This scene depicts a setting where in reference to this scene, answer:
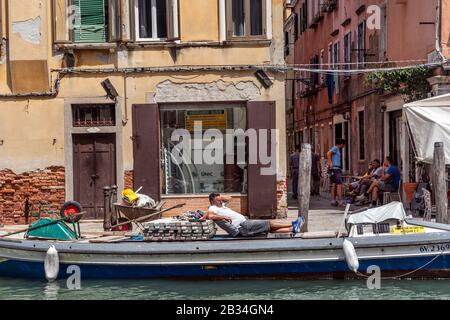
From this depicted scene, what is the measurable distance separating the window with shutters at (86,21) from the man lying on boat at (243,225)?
5.94 m

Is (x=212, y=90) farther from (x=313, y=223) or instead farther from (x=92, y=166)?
(x=313, y=223)

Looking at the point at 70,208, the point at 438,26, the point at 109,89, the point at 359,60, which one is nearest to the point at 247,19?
the point at 109,89

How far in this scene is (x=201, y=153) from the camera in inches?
766

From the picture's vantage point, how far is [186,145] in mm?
19516

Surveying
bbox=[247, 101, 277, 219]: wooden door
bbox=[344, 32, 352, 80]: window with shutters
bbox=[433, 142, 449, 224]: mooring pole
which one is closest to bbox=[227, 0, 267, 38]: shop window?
bbox=[247, 101, 277, 219]: wooden door

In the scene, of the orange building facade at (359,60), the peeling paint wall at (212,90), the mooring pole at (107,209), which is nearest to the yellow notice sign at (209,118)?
the peeling paint wall at (212,90)

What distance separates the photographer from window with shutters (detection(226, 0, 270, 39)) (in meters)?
19.0

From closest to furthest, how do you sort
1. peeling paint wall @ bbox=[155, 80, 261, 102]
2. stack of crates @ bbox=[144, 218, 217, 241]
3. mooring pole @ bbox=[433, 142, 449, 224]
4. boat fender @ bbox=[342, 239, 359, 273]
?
boat fender @ bbox=[342, 239, 359, 273] < stack of crates @ bbox=[144, 218, 217, 241] < mooring pole @ bbox=[433, 142, 449, 224] < peeling paint wall @ bbox=[155, 80, 261, 102]

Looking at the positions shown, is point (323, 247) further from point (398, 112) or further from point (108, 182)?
point (398, 112)

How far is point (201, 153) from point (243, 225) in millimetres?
5284

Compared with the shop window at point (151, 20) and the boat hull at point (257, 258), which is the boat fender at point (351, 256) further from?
the shop window at point (151, 20)

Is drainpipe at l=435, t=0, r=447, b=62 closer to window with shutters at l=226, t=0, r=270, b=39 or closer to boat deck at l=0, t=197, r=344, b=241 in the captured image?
window with shutters at l=226, t=0, r=270, b=39

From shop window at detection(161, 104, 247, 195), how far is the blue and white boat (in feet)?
17.2
